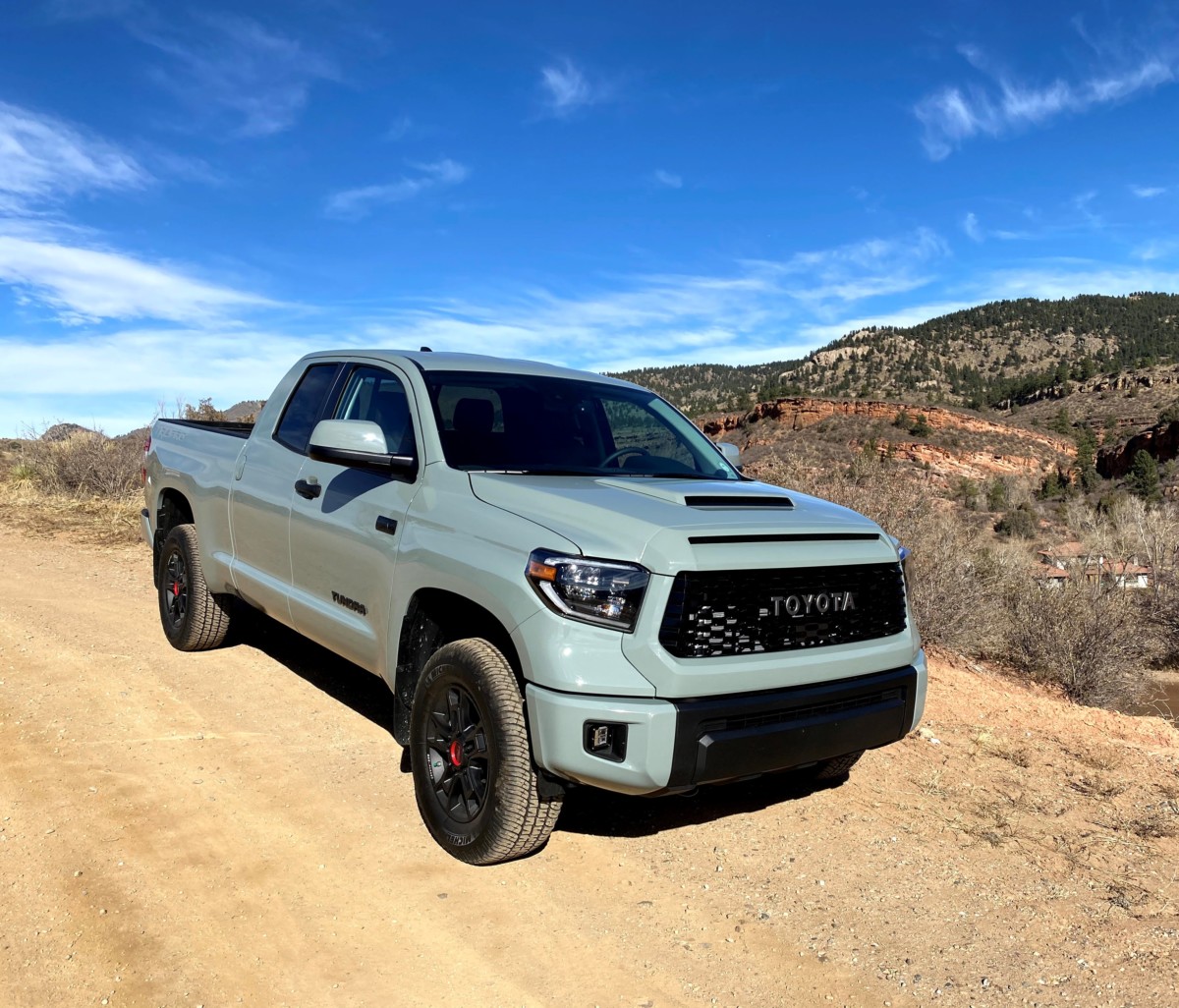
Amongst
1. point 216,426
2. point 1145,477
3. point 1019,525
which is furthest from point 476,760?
point 1145,477

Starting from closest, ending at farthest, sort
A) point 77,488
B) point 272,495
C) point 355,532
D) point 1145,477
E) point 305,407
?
1. point 355,532
2. point 272,495
3. point 305,407
4. point 77,488
5. point 1145,477

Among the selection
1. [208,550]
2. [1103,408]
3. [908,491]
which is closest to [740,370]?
[1103,408]

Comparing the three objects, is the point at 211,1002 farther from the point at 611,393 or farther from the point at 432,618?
the point at 611,393

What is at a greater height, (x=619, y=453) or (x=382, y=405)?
(x=382, y=405)

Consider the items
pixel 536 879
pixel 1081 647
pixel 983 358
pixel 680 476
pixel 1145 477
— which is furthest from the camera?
pixel 983 358

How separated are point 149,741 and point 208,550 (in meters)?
1.41

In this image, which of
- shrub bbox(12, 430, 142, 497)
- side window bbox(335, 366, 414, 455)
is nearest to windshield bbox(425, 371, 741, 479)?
side window bbox(335, 366, 414, 455)

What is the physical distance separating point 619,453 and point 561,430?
1.00 feet

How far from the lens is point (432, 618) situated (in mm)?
3807

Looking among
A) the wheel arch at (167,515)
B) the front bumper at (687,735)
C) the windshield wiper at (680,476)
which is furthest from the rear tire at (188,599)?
the front bumper at (687,735)

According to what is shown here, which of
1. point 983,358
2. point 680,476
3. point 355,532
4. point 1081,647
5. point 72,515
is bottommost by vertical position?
point 1081,647

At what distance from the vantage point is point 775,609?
333cm

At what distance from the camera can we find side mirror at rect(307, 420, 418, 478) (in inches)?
152

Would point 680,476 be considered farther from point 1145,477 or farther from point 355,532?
point 1145,477
